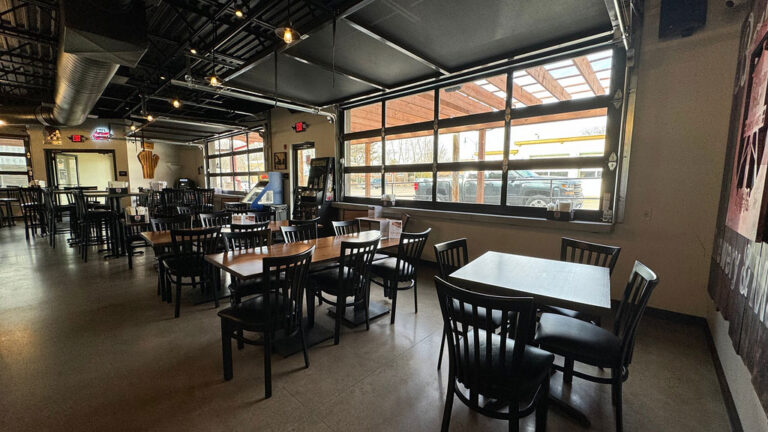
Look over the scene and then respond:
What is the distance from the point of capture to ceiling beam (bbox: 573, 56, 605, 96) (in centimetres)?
348

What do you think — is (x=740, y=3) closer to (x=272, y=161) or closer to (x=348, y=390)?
(x=348, y=390)

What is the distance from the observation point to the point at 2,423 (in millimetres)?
1718

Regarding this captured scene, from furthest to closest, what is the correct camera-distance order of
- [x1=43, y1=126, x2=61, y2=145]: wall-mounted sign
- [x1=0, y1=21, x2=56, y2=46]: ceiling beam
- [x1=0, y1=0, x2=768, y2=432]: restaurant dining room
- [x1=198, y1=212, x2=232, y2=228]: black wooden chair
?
[x1=43, y1=126, x2=61, y2=145]: wall-mounted sign → [x1=0, y1=21, x2=56, y2=46]: ceiling beam → [x1=198, y1=212, x2=232, y2=228]: black wooden chair → [x1=0, y1=0, x2=768, y2=432]: restaurant dining room

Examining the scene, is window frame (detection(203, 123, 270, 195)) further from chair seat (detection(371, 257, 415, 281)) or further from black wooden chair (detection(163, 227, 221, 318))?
chair seat (detection(371, 257, 415, 281))

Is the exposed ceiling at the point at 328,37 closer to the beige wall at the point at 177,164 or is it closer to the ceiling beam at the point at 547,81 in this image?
the ceiling beam at the point at 547,81

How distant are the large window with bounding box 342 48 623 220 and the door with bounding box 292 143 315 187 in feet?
7.37

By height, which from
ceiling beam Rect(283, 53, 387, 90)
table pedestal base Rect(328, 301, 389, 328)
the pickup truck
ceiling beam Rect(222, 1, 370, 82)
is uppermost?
ceiling beam Rect(283, 53, 387, 90)

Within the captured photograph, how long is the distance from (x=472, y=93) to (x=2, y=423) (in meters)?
5.56

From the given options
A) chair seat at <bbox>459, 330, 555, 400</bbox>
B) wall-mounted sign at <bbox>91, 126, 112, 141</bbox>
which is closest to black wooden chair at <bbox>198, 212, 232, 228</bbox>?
chair seat at <bbox>459, 330, 555, 400</bbox>

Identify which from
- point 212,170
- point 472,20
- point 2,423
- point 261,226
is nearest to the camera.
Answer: point 2,423

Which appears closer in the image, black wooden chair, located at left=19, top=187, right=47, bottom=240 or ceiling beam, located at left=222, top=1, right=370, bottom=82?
ceiling beam, located at left=222, top=1, right=370, bottom=82

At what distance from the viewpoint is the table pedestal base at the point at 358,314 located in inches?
114

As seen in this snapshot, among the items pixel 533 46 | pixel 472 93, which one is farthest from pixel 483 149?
pixel 533 46

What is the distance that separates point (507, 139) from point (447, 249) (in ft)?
8.34
